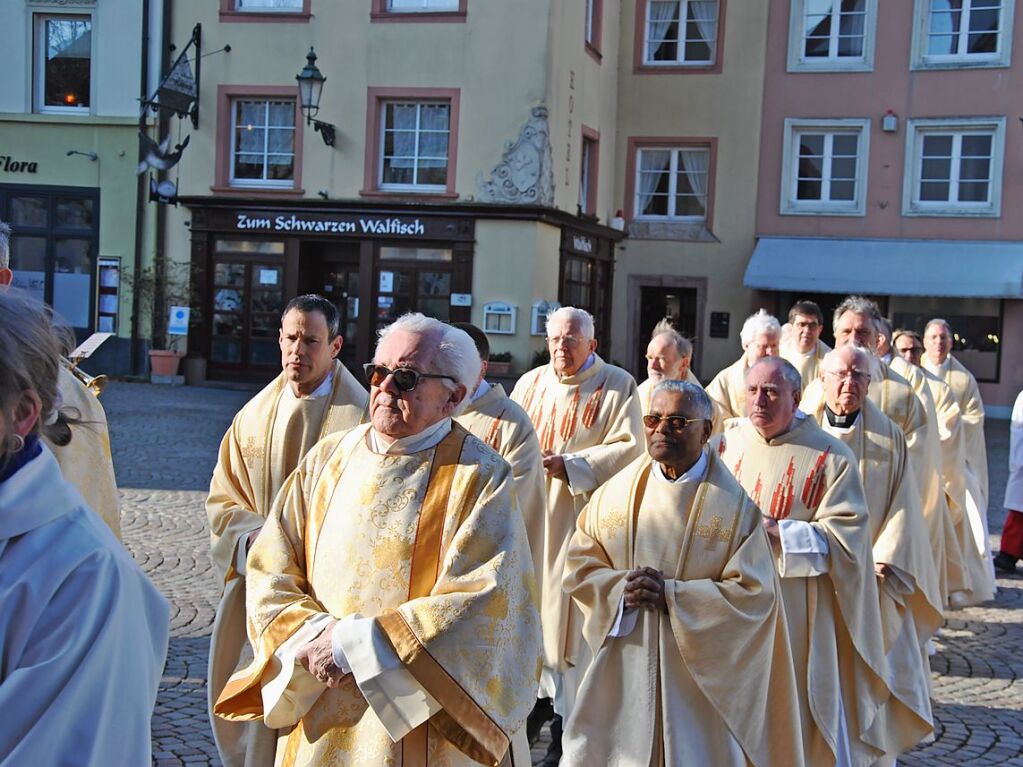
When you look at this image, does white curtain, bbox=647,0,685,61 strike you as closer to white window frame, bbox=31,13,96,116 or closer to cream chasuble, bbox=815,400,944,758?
white window frame, bbox=31,13,96,116

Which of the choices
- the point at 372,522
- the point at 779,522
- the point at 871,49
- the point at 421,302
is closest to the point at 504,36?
the point at 421,302

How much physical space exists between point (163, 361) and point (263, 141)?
4730mm

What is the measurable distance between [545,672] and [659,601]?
2160mm

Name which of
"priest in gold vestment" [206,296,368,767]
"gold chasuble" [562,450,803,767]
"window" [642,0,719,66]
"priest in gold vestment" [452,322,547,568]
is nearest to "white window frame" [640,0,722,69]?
"window" [642,0,719,66]

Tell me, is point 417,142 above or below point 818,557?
above

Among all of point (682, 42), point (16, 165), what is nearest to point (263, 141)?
point (16, 165)

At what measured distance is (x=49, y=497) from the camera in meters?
2.06

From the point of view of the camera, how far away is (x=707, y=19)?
2623 cm

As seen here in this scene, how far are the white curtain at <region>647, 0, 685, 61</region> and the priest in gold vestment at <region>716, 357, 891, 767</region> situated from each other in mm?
22518

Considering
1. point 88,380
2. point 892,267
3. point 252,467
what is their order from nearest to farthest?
point 88,380 → point 252,467 → point 892,267

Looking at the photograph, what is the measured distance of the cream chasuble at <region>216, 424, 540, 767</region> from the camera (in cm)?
333

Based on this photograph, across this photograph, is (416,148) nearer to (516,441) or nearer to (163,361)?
(163,361)

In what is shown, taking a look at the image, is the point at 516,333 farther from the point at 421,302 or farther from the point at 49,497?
the point at 49,497

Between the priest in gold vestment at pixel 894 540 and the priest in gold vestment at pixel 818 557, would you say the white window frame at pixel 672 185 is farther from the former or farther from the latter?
the priest in gold vestment at pixel 818 557
